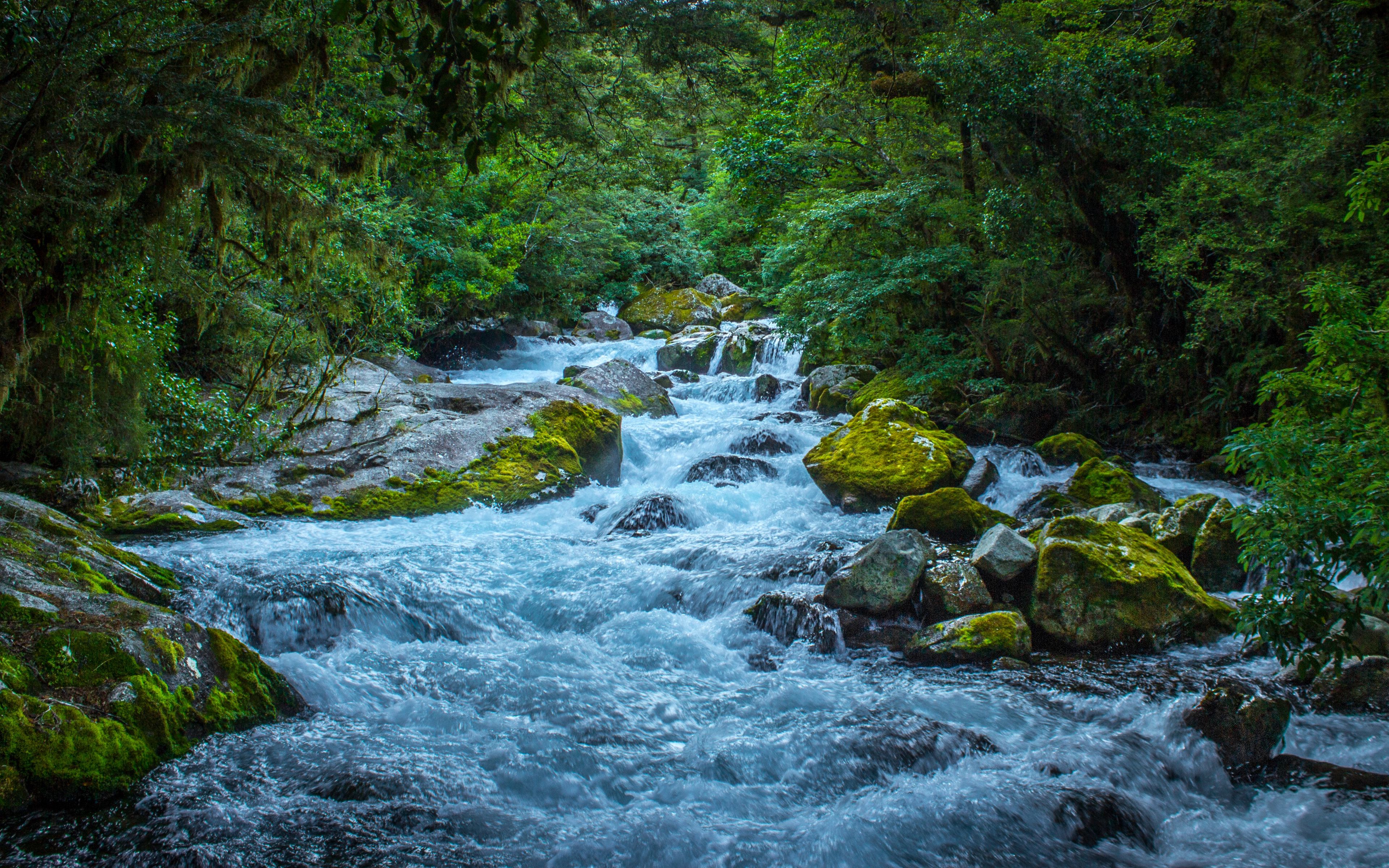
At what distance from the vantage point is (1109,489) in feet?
28.2

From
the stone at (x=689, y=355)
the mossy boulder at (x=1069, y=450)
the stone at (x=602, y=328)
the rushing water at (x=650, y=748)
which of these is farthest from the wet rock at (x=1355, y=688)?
the stone at (x=602, y=328)

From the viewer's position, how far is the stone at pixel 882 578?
5859 mm

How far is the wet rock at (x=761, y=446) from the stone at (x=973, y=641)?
6.12 metres

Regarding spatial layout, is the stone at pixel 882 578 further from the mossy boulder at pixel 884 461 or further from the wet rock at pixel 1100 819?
the mossy boulder at pixel 884 461

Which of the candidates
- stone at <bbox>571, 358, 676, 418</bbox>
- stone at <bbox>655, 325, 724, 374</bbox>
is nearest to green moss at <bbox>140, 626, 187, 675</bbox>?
stone at <bbox>571, 358, 676, 418</bbox>

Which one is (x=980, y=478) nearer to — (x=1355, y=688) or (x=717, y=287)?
(x=1355, y=688)

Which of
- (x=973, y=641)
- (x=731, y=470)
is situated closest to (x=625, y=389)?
(x=731, y=470)

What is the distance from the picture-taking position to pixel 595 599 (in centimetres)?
658

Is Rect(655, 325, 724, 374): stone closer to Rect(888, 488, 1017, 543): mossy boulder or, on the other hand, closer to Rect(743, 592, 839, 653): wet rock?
Rect(888, 488, 1017, 543): mossy boulder

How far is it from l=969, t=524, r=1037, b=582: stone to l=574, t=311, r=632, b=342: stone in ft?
55.4

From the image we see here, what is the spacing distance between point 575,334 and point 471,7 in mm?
20313

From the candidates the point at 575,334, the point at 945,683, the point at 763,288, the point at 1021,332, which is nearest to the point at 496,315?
the point at 575,334

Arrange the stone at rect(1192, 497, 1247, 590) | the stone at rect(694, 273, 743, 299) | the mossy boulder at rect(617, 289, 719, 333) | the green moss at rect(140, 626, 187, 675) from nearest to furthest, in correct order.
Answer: the green moss at rect(140, 626, 187, 675) → the stone at rect(1192, 497, 1247, 590) → the mossy boulder at rect(617, 289, 719, 333) → the stone at rect(694, 273, 743, 299)

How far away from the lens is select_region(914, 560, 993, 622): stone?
575cm
